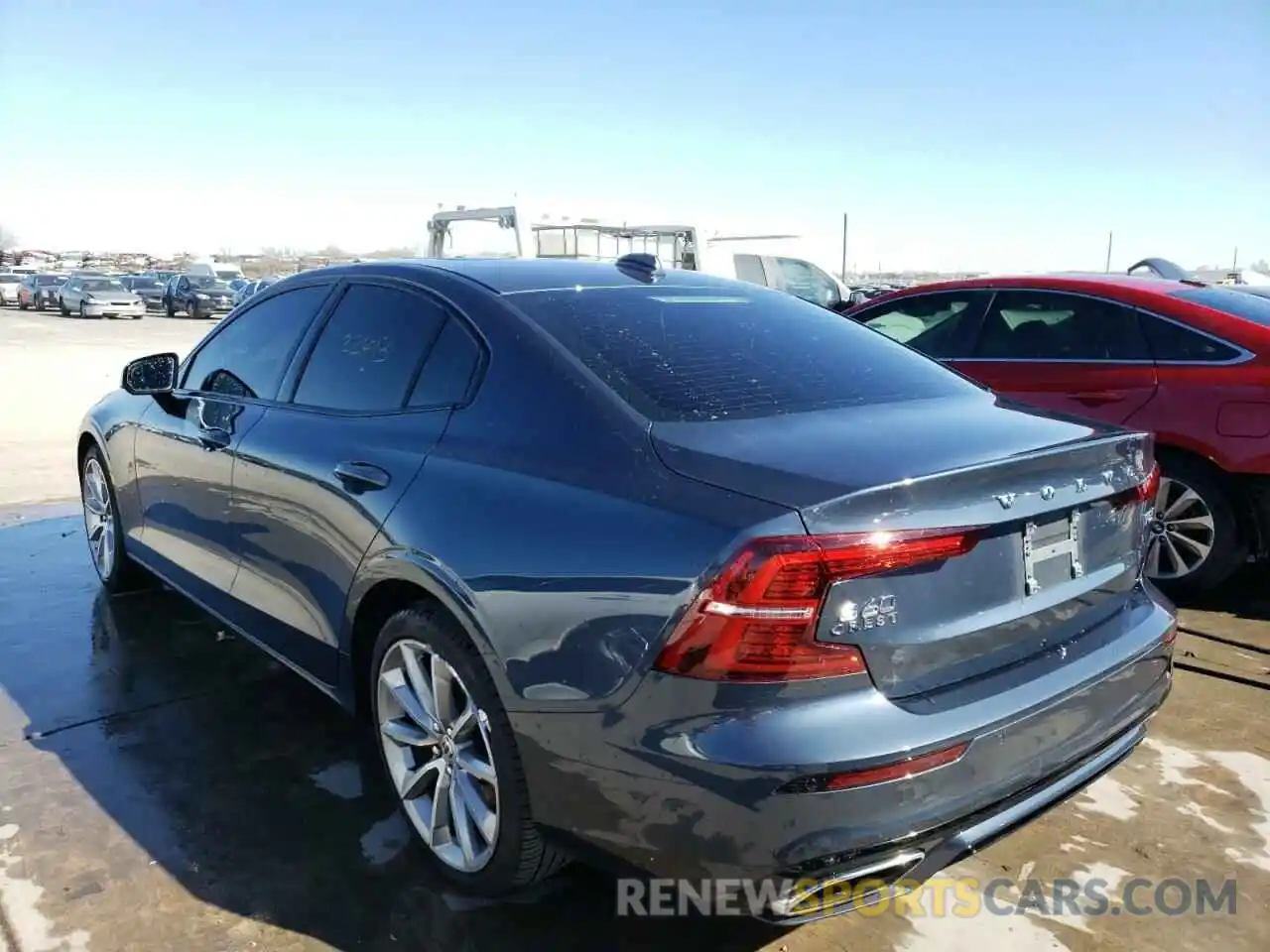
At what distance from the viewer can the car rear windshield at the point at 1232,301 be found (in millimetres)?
4883

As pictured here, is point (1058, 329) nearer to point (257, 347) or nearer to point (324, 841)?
point (257, 347)

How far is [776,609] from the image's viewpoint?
1896 mm

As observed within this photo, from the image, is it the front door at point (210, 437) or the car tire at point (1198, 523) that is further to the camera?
the car tire at point (1198, 523)

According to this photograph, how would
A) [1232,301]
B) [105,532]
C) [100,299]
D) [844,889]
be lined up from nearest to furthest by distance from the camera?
1. [844,889]
2. [105,532]
3. [1232,301]
4. [100,299]

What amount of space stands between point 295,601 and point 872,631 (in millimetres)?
2001

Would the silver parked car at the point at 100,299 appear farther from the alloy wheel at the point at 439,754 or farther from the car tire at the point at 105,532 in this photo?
the alloy wheel at the point at 439,754

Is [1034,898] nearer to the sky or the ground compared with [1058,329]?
nearer to the ground

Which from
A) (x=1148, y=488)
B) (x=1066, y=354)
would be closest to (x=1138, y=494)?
(x=1148, y=488)

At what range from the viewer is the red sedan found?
4645 mm

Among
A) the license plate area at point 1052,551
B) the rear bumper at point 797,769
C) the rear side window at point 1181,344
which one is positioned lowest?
the rear bumper at point 797,769

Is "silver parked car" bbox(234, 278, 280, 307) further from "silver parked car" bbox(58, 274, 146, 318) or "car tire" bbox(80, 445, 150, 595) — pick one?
"silver parked car" bbox(58, 274, 146, 318)

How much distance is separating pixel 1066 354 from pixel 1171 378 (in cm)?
58

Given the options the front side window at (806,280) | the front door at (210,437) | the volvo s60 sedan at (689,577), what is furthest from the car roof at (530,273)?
the front side window at (806,280)

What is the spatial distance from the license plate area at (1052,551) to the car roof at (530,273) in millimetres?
1521
